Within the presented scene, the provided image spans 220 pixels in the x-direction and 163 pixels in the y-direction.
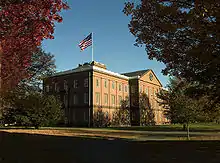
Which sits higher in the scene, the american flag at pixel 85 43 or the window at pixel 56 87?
the american flag at pixel 85 43

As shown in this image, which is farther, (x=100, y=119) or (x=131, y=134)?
(x=100, y=119)

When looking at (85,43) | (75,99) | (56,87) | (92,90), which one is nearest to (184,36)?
(85,43)

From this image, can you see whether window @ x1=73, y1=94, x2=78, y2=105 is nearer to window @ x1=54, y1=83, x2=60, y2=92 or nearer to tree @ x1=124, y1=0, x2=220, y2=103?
window @ x1=54, y1=83, x2=60, y2=92

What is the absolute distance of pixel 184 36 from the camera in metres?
9.32

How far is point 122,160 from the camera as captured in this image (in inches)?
314

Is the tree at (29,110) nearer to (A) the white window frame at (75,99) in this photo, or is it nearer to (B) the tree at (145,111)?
(A) the white window frame at (75,99)

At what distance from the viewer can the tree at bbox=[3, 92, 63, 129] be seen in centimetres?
3016

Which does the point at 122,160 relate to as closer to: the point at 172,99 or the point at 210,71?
the point at 210,71

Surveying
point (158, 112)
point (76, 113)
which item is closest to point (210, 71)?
point (76, 113)

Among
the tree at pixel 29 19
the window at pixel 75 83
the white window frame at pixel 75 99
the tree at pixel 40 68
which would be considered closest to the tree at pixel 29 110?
the tree at pixel 40 68

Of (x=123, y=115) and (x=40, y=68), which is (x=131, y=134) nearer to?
(x=40, y=68)

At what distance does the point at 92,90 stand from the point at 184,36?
3975cm

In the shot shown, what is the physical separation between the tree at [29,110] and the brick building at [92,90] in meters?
13.7

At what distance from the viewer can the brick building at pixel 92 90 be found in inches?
1921
